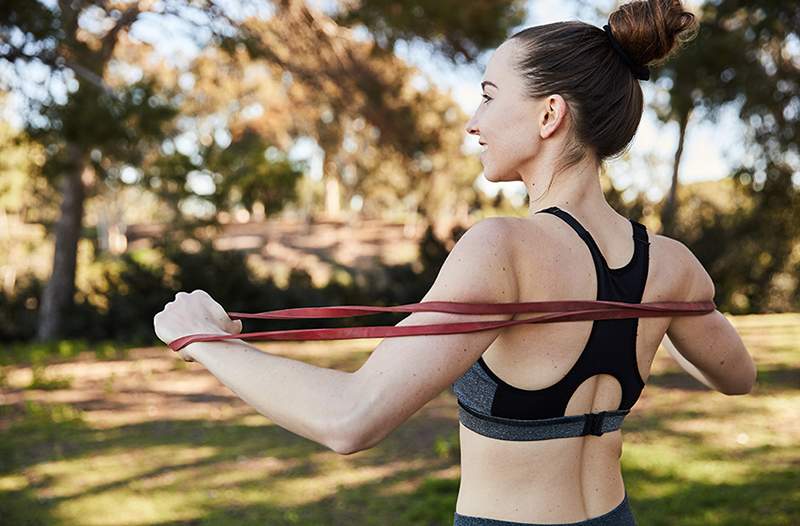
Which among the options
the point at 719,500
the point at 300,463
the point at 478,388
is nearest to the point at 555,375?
the point at 478,388

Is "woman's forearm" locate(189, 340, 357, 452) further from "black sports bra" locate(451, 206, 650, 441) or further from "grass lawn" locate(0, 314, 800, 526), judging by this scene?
"grass lawn" locate(0, 314, 800, 526)

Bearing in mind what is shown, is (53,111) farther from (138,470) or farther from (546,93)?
(546,93)

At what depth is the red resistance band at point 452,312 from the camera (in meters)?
1.25

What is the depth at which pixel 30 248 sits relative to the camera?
89.1 ft

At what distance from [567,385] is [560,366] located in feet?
0.12

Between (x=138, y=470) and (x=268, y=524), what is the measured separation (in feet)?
5.62

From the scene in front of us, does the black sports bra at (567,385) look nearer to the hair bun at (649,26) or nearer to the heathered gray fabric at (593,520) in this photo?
the heathered gray fabric at (593,520)

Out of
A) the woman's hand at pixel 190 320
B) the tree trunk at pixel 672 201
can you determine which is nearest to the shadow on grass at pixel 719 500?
the woman's hand at pixel 190 320

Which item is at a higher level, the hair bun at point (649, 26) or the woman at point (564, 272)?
the hair bun at point (649, 26)

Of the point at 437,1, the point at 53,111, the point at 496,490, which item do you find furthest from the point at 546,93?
the point at 437,1

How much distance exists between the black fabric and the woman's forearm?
11.7 inches

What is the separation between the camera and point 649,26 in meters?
1.52

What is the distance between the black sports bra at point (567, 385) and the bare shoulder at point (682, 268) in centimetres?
6

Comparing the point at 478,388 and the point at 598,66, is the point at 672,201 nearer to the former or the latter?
the point at 598,66
